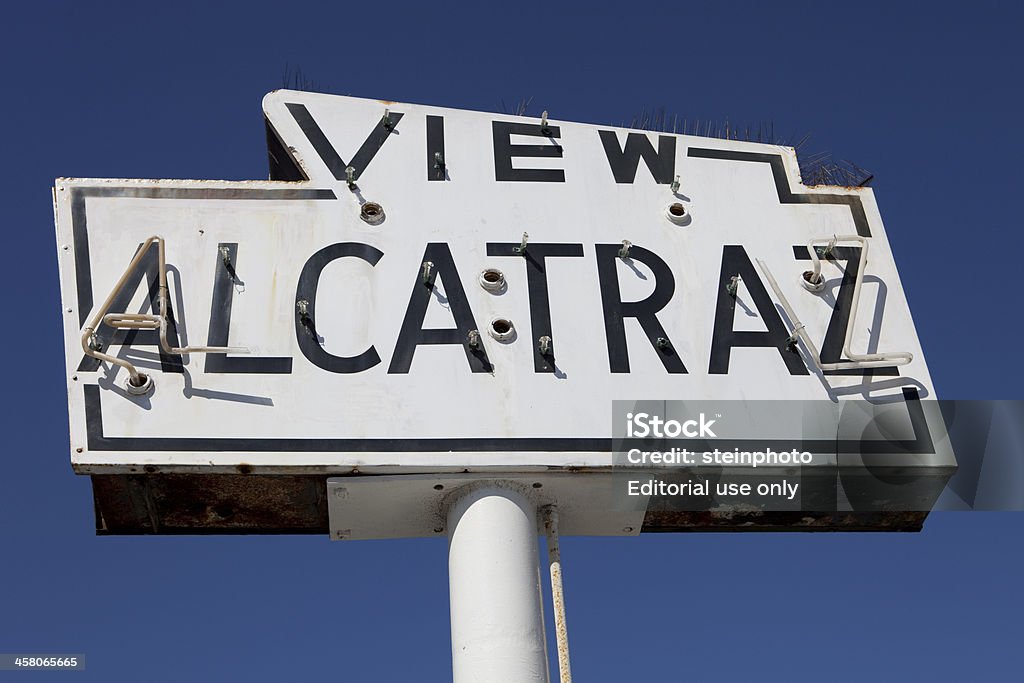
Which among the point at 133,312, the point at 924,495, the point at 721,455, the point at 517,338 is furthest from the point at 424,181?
the point at 924,495

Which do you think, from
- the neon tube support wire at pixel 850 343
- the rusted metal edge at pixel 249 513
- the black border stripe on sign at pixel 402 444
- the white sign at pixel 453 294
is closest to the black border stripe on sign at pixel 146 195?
the white sign at pixel 453 294

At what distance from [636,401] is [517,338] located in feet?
2.61

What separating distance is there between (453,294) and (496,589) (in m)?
1.92

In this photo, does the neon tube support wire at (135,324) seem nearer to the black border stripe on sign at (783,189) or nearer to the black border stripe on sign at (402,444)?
the black border stripe on sign at (402,444)

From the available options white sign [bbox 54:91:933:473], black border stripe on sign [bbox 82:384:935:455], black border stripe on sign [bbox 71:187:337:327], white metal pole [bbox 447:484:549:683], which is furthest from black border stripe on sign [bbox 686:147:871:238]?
white metal pole [bbox 447:484:549:683]

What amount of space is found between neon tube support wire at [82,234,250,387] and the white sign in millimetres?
24

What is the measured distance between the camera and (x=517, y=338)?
9203mm

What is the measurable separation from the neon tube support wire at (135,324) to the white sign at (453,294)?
24 mm

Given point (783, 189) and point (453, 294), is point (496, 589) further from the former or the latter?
point (783, 189)

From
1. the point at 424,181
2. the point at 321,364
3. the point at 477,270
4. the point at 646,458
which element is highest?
the point at 424,181

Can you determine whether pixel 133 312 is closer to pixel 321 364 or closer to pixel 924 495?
pixel 321 364

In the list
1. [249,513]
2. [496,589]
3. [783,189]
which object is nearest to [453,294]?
[249,513]

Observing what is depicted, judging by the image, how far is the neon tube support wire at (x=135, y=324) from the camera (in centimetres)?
871

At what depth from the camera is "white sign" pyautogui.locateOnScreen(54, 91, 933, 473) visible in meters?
8.64
